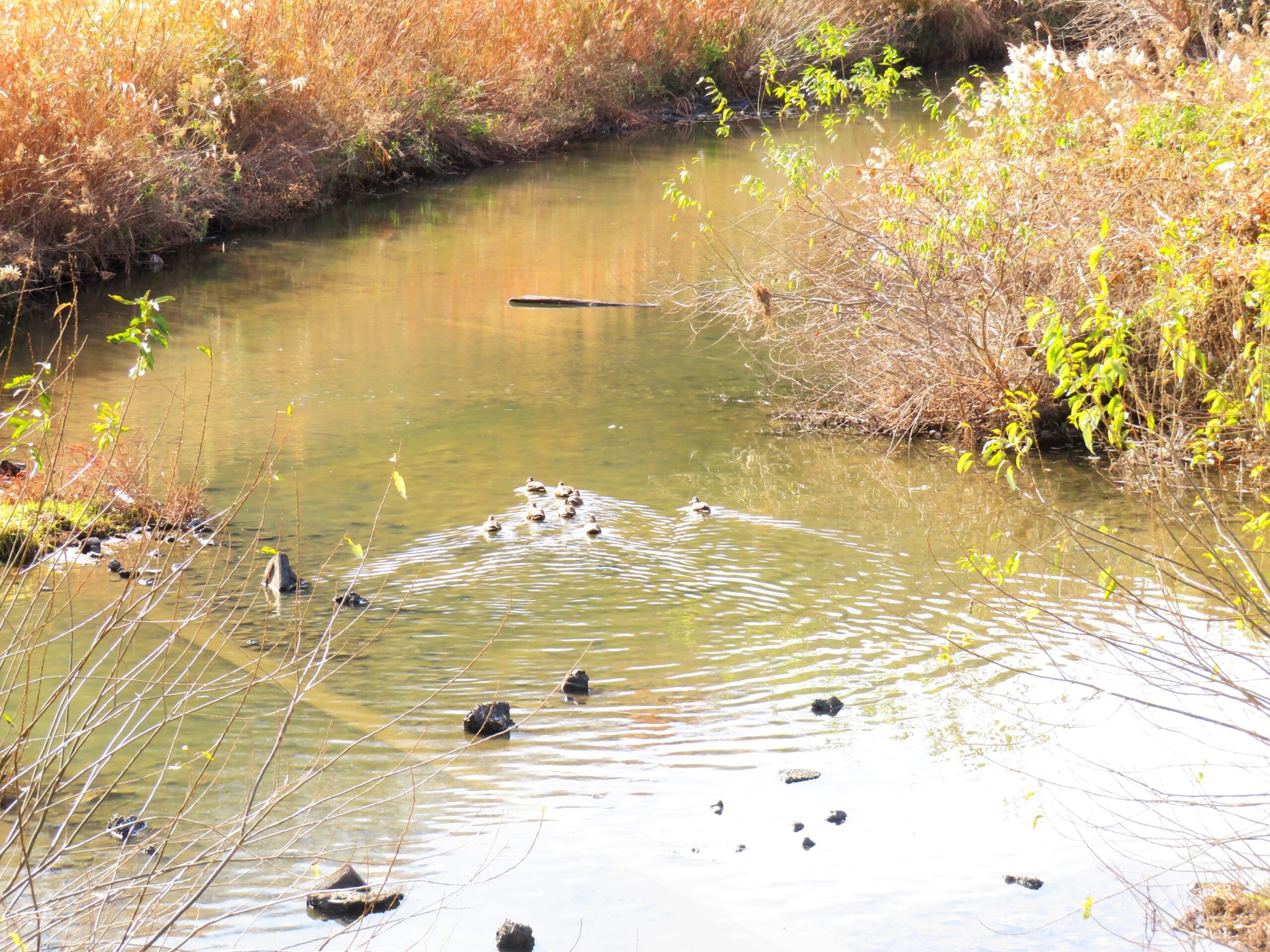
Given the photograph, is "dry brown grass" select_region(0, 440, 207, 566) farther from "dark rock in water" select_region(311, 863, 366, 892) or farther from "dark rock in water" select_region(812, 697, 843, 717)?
"dark rock in water" select_region(812, 697, 843, 717)

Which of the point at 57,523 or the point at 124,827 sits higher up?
the point at 57,523

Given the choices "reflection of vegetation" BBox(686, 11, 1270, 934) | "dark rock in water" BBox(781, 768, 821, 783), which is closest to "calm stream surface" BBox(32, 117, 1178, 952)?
"dark rock in water" BBox(781, 768, 821, 783)

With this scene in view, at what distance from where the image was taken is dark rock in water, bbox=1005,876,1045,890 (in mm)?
4203

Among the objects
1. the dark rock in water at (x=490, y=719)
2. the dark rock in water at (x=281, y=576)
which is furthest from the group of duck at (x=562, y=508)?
the dark rock in water at (x=490, y=719)

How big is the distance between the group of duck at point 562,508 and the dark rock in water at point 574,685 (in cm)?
186

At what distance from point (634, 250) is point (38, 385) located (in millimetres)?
11394

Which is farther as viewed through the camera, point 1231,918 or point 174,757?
point 174,757

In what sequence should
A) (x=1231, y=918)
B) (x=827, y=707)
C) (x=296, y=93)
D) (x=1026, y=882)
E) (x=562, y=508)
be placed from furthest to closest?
(x=296, y=93) < (x=562, y=508) < (x=827, y=707) < (x=1026, y=882) < (x=1231, y=918)

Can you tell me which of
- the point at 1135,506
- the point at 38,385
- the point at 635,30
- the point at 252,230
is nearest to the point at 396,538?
the point at 38,385

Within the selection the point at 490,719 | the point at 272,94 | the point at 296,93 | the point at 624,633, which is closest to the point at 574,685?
the point at 490,719

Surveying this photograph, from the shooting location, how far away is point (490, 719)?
5.03 meters

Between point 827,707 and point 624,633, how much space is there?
1.17 metres

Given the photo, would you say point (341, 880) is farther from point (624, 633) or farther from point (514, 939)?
point (624, 633)

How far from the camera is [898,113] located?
23.9m
